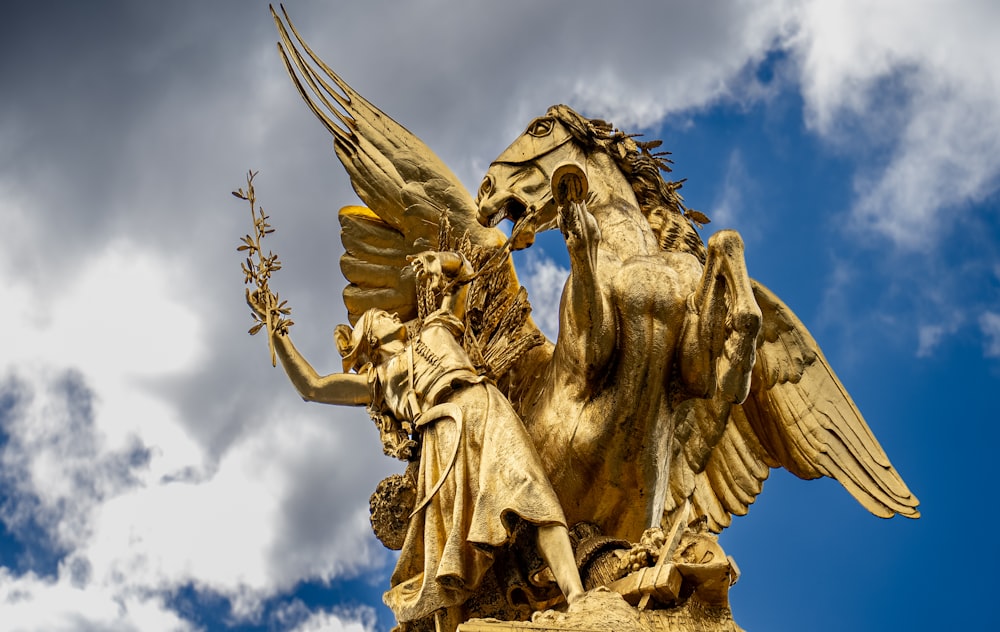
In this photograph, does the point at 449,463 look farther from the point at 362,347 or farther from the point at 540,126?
the point at 540,126

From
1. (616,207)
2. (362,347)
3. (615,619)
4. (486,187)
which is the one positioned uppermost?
(486,187)

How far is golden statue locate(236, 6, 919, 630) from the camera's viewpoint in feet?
19.3

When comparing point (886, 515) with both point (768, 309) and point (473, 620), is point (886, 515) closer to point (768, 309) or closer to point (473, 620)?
point (768, 309)

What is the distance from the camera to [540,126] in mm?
7176

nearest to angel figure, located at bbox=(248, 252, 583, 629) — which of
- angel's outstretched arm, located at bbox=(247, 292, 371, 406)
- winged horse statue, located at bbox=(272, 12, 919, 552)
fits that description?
angel's outstretched arm, located at bbox=(247, 292, 371, 406)

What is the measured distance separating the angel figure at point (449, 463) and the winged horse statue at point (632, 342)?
0.35 m

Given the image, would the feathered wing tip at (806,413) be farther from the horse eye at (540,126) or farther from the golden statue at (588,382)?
the horse eye at (540,126)

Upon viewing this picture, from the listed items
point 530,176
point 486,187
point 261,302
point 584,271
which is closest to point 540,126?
point 530,176

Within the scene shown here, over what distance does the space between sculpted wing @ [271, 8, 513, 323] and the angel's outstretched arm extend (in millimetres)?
→ 969

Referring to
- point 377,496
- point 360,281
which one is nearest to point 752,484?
point 377,496

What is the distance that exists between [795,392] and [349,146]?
3.10 metres

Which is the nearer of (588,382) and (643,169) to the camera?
(588,382)

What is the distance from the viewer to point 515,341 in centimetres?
718

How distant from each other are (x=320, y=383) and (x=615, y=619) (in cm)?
242
